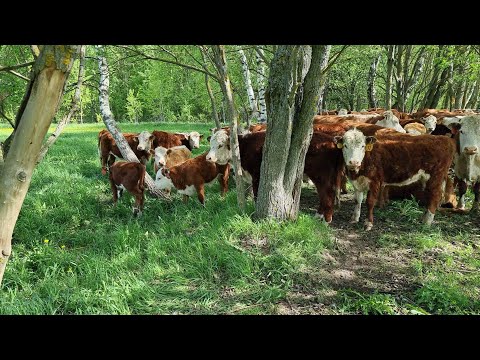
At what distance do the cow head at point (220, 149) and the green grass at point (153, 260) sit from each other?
2.82 feet

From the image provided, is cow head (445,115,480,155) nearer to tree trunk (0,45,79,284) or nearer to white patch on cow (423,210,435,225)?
white patch on cow (423,210,435,225)

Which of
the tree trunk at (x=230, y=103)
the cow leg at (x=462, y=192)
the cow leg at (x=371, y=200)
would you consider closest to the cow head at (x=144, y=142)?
the tree trunk at (x=230, y=103)

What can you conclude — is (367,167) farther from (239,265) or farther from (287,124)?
(239,265)

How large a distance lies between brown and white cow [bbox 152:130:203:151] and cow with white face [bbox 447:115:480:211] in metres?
8.38

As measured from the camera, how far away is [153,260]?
199 inches

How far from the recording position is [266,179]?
568 cm

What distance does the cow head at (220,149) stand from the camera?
7.88 m

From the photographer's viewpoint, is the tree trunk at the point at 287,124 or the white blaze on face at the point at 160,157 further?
the white blaze on face at the point at 160,157

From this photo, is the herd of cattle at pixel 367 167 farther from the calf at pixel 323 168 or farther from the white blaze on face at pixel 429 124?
the white blaze on face at pixel 429 124

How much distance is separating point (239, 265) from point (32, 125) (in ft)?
10.5

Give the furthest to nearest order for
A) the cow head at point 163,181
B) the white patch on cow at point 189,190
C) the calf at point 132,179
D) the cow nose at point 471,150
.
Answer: the cow head at point 163,181 < the white patch on cow at point 189,190 < the calf at point 132,179 < the cow nose at point 471,150

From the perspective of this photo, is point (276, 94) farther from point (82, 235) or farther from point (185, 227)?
point (82, 235)
